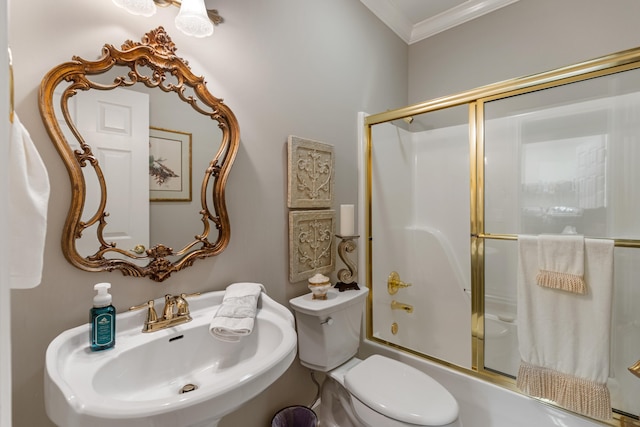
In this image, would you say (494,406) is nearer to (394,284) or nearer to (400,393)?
(400,393)

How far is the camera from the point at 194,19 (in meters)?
1.06

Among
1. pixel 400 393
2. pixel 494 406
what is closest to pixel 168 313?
pixel 400 393

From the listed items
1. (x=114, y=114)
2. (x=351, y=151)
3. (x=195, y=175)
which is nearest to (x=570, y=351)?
(x=351, y=151)

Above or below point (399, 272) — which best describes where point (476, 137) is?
above

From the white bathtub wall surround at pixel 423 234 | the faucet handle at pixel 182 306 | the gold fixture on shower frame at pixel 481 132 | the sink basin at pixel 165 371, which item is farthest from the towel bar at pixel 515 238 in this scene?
the faucet handle at pixel 182 306

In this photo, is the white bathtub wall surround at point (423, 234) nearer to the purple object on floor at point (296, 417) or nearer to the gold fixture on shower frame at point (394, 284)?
the gold fixture on shower frame at point (394, 284)

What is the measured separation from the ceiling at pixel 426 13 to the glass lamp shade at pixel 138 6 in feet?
4.94

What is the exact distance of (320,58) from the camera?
66.2 inches

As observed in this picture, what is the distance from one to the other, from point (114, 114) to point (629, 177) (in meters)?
2.12

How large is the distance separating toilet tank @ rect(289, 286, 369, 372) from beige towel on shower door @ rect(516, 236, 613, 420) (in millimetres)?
775

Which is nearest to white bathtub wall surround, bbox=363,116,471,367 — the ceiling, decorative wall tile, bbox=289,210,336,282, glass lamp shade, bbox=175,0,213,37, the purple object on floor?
decorative wall tile, bbox=289,210,336,282

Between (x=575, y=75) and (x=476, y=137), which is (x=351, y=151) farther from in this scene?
(x=575, y=75)

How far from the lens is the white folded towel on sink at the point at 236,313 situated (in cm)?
98

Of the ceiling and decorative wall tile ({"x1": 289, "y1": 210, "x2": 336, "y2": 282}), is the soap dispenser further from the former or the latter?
the ceiling
